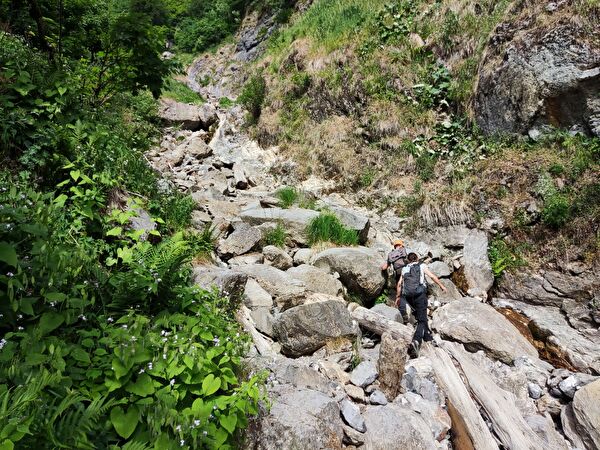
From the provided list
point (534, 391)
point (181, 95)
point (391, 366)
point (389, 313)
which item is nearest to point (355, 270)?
point (389, 313)

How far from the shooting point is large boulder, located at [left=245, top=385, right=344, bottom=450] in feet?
9.79

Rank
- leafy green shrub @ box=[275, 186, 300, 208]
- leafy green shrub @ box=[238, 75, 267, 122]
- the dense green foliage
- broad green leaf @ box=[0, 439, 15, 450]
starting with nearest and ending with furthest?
broad green leaf @ box=[0, 439, 15, 450]
the dense green foliage
leafy green shrub @ box=[275, 186, 300, 208]
leafy green shrub @ box=[238, 75, 267, 122]

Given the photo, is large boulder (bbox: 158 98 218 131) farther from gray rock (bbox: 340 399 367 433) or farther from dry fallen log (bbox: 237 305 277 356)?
gray rock (bbox: 340 399 367 433)

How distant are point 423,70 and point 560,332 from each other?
9.35 meters

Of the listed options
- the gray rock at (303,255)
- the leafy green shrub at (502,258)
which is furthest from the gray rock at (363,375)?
the leafy green shrub at (502,258)

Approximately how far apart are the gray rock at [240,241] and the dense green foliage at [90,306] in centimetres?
185

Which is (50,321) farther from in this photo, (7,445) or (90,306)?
(7,445)

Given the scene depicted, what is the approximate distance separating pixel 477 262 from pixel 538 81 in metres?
5.06

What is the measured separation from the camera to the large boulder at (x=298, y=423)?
2.98 meters

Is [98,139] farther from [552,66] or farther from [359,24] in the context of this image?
[359,24]

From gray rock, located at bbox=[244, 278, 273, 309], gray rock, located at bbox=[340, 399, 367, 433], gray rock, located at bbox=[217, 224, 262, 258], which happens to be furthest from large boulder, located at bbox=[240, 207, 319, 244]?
gray rock, located at bbox=[340, 399, 367, 433]

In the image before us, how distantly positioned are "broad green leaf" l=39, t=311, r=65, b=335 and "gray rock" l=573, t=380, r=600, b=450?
203 inches

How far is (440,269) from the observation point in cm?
816

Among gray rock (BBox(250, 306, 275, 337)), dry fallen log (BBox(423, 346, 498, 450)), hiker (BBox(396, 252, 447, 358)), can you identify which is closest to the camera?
→ dry fallen log (BBox(423, 346, 498, 450))
